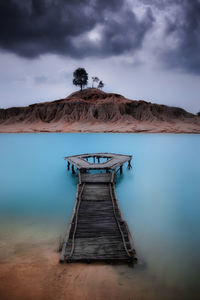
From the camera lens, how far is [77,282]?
422cm

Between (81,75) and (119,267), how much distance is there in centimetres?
8004

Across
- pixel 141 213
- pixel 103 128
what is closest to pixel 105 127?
pixel 103 128

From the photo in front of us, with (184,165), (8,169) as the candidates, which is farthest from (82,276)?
(184,165)

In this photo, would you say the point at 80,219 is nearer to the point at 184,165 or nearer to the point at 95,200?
the point at 95,200

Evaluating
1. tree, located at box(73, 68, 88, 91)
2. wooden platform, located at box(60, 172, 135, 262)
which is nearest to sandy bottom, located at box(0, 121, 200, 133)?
tree, located at box(73, 68, 88, 91)

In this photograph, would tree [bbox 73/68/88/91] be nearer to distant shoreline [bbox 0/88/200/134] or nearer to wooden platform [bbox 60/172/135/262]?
distant shoreline [bbox 0/88/200/134]

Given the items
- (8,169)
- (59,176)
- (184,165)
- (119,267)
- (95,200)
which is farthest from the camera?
(184,165)

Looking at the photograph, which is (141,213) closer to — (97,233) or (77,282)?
(97,233)

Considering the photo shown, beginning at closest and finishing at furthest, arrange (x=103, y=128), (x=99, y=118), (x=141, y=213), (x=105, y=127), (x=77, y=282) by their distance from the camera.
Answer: (x=77, y=282) < (x=141, y=213) < (x=103, y=128) < (x=105, y=127) < (x=99, y=118)

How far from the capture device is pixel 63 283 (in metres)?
4.20

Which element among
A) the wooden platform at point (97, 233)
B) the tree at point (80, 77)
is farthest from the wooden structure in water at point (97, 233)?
the tree at point (80, 77)

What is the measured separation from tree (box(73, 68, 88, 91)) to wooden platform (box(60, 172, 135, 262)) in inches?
2970

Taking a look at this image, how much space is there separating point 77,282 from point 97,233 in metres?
1.52

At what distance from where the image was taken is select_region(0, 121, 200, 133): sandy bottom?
58.4 meters
